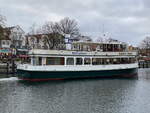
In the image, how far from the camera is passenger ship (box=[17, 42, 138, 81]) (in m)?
35.5

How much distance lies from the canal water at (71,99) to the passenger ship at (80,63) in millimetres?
3836

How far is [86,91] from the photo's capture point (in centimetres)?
2823

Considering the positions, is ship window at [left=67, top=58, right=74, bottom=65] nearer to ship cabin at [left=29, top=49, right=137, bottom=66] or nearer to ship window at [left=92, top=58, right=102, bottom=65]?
ship cabin at [left=29, top=49, right=137, bottom=66]

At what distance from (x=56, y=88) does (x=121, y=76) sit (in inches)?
604

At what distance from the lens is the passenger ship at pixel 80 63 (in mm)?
35500

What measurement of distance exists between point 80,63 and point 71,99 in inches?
606

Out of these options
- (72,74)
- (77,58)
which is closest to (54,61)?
(72,74)

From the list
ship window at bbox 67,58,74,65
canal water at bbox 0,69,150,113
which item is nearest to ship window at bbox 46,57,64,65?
ship window at bbox 67,58,74,65

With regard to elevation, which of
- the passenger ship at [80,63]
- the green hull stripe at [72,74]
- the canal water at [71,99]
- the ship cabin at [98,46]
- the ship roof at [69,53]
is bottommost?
the canal water at [71,99]

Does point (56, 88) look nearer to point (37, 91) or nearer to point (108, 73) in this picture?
point (37, 91)

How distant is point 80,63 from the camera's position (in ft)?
128

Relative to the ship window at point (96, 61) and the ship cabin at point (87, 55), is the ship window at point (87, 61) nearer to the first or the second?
the ship cabin at point (87, 55)

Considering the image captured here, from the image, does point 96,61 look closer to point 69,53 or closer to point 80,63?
point 80,63

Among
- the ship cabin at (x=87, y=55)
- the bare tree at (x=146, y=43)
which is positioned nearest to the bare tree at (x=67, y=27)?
the ship cabin at (x=87, y=55)
